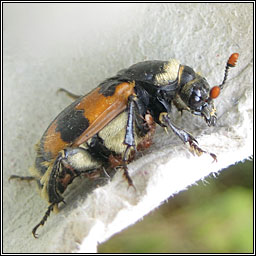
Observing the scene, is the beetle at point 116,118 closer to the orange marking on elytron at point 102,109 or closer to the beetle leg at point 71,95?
the orange marking on elytron at point 102,109

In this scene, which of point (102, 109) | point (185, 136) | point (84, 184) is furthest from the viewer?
point (84, 184)

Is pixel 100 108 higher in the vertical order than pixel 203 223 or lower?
higher

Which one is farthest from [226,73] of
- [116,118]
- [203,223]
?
[203,223]

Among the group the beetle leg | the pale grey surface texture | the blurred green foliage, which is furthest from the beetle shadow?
the beetle leg

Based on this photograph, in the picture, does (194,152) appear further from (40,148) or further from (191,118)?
(40,148)

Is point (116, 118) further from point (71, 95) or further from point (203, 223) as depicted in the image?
point (203, 223)

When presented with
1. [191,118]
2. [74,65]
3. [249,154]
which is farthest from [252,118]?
[74,65]

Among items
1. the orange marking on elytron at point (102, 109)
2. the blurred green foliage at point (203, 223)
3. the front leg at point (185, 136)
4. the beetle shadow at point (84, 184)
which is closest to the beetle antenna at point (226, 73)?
the front leg at point (185, 136)
